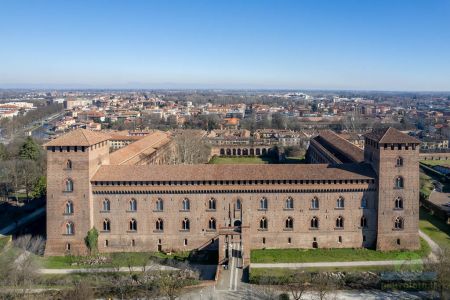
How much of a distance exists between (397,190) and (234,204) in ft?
52.2

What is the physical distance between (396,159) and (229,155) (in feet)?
220

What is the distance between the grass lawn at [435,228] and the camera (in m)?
47.9

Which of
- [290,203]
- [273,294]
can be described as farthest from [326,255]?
[273,294]

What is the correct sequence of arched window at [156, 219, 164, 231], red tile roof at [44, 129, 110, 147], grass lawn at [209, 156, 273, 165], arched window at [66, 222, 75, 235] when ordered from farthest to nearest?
1. grass lawn at [209, 156, 273, 165]
2. arched window at [156, 219, 164, 231]
3. arched window at [66, 222, 75, 235]
4. red tile roof at [44, 129, 110, 147]

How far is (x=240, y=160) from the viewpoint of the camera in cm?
10119

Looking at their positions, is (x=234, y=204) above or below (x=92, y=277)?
above

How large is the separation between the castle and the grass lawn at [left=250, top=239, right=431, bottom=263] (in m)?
0.84

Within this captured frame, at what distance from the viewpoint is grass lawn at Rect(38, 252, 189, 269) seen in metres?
41.4

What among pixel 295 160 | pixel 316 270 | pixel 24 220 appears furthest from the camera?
pixel 295 160

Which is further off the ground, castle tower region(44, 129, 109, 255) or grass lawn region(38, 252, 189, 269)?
castle tower region(44, 129, 109, 255)

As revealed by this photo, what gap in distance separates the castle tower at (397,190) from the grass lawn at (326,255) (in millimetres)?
1043

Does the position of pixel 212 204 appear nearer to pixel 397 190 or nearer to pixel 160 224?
pixel 160 224

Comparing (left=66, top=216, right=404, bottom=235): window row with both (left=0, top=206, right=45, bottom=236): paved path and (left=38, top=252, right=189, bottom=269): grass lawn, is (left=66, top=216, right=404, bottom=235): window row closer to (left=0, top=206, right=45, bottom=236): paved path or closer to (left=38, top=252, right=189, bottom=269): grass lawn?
(left=38, top=252, right=189, bottom=269): grass lawn

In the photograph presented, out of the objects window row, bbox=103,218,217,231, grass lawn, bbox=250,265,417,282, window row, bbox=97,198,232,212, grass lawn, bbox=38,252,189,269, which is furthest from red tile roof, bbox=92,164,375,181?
grass lawn, bbox=250,265,417,282
